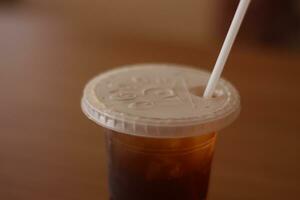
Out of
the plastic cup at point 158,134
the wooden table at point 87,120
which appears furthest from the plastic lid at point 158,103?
the wooden table at point 87,120

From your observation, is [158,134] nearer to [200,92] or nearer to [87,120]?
[200,92]

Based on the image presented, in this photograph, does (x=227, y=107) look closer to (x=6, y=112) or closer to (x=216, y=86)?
(x=216, y=86)

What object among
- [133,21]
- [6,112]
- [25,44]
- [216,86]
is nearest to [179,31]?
[133,21]

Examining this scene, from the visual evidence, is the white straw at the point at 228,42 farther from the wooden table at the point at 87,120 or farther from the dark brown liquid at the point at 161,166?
the wooden table at the point at 87,120

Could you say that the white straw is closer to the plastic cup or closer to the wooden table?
the plastic cup

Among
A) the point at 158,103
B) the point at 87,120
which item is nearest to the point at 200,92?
the point at 158,103

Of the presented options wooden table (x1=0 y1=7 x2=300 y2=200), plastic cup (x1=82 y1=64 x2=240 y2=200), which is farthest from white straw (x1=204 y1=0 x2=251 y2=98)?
wooden table (x1=0 y1=7 x2=300 y2=200)
